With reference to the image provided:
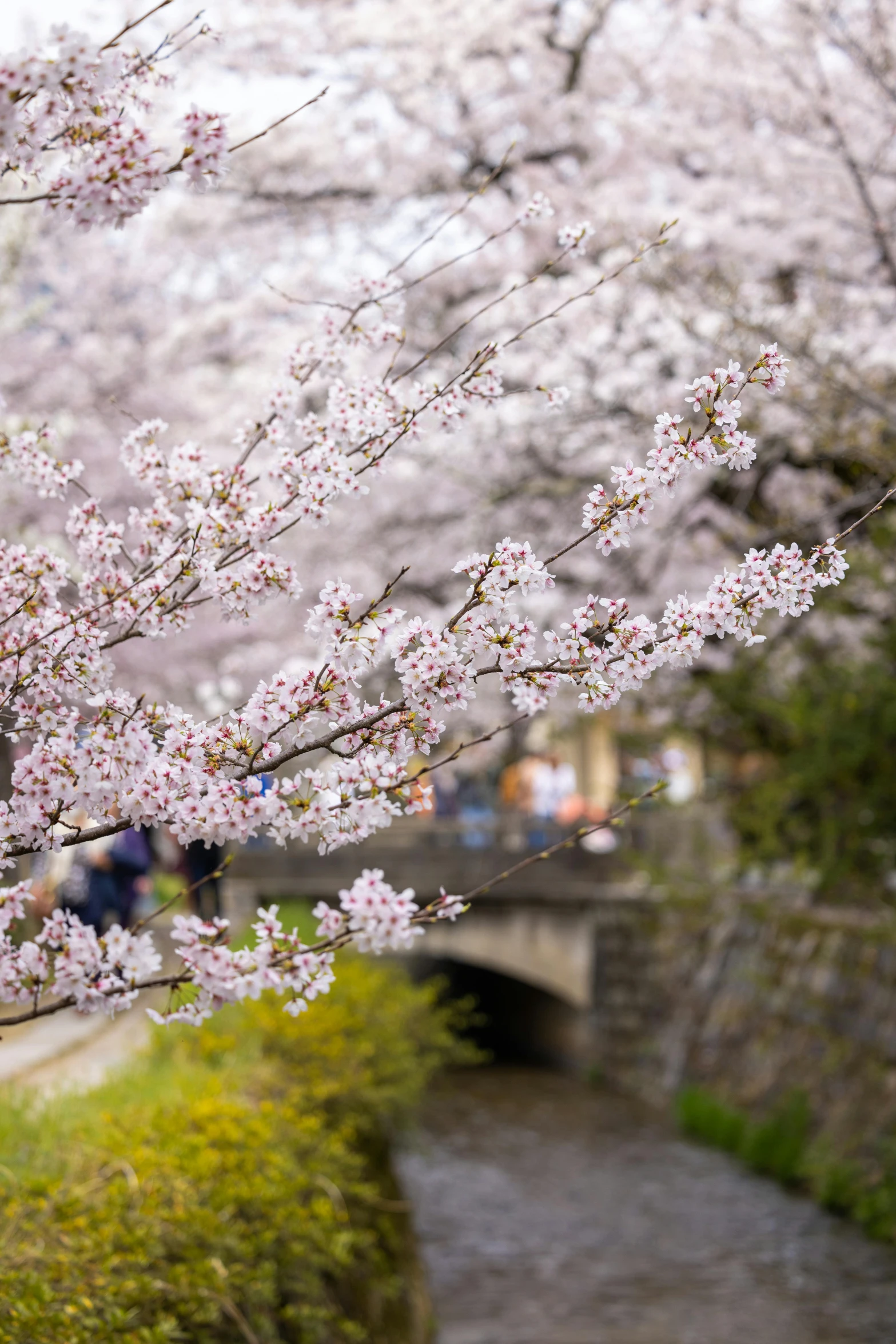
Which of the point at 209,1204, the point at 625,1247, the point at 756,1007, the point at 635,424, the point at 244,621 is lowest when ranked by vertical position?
the point at 625,1247

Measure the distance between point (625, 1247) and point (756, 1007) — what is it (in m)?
4.35

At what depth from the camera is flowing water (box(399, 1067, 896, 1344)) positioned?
7.82m

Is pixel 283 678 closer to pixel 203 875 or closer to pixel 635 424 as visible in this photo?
pixel 203 875

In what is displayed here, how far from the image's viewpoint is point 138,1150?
4504 mm

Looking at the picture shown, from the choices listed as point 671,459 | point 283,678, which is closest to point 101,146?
point 283,678

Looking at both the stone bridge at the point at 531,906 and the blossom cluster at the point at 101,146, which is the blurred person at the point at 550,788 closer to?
the stone bridge at the point at 531,906

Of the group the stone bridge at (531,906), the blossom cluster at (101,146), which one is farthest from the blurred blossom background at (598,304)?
the stone bridge at (531,906)

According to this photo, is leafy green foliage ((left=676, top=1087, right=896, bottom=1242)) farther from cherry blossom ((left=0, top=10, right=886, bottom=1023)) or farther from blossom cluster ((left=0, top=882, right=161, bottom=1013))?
blossom cluster ((left=0, top=882, right=161, bottom=1013))

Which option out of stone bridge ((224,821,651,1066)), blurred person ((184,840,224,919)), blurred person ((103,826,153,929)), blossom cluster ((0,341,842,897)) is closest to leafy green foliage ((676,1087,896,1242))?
stone bridge ((224,821,651,1066))

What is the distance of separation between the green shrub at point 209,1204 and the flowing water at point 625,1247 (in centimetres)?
153

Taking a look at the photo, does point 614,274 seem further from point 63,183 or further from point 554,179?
point 554,179

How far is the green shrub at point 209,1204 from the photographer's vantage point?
11.9ft

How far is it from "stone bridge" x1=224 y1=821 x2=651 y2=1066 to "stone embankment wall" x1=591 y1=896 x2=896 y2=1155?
0.07 m

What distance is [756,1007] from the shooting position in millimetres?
13492
